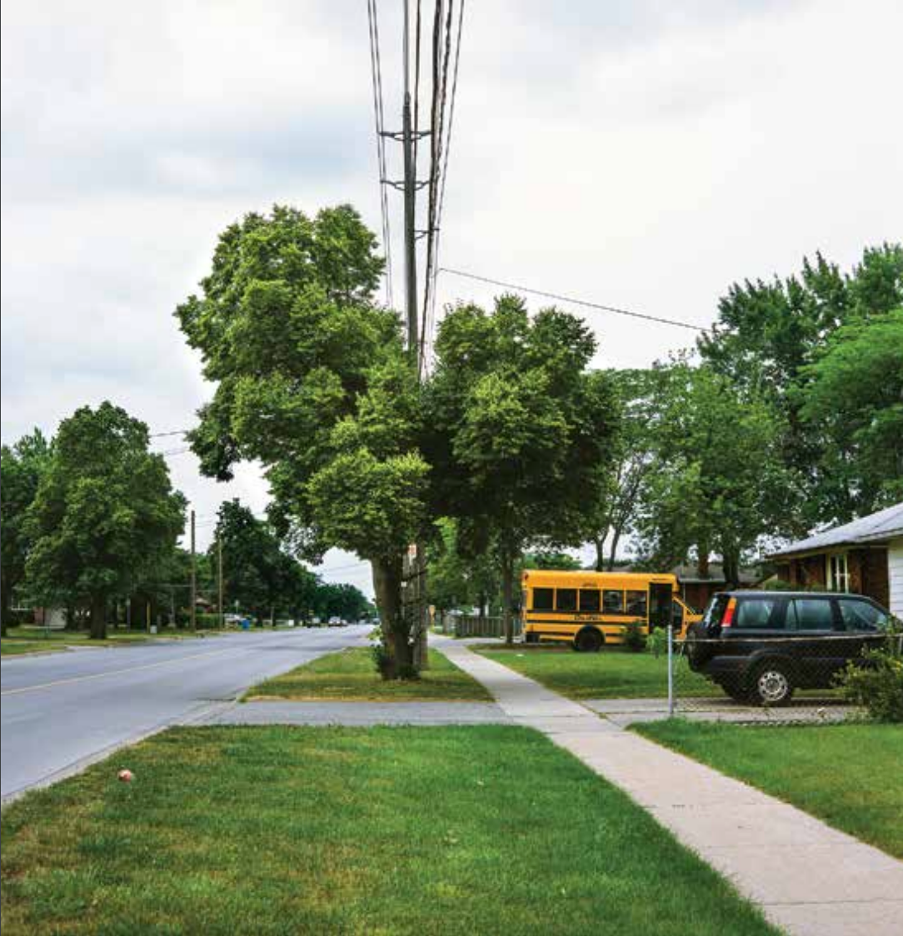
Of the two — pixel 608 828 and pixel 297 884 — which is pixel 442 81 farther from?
pixel 608 828

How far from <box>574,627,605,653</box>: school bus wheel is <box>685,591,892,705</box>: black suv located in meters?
36.2

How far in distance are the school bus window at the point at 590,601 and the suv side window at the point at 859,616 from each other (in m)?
37.5

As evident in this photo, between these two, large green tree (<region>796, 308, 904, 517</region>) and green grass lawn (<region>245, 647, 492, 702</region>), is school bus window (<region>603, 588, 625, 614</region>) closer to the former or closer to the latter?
green grass lawn (<region>245, 647, 492, 702</region>)

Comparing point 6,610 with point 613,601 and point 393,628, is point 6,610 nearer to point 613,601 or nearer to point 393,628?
point 393,628

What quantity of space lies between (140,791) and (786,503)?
20.7 ft

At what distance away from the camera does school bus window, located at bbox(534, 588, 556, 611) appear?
39.6 m

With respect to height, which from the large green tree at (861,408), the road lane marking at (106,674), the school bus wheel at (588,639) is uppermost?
the large green tree at (861,408)

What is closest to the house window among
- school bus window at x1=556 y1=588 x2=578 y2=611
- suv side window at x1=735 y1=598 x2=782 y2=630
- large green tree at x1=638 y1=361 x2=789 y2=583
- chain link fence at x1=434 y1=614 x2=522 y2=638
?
large green tree at x1=638 y1=361 x2=789 y2=583

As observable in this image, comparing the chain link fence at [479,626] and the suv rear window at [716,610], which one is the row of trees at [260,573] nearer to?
the suv rear window at [716,610]

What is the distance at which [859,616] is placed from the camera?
201 centimetres

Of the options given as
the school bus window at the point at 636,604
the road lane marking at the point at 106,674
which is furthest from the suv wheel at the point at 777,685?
the school bus window at the point at 636,604

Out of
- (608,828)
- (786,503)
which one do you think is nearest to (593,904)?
(608,828)

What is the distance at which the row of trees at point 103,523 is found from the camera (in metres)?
2.26

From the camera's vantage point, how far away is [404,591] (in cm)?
2419
